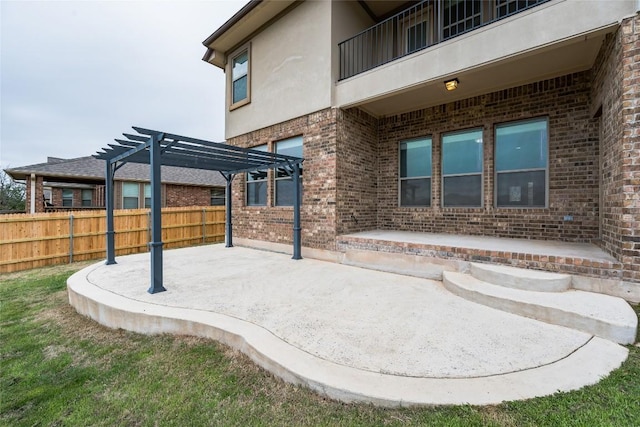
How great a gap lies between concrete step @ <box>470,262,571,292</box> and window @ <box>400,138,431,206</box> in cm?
299

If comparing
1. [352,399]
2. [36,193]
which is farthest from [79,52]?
[352,399]

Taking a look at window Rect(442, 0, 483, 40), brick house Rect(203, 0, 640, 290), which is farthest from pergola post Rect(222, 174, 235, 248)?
window Rect(442, 0, 483, 40)

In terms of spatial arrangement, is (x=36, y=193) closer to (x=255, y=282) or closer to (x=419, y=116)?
(x=255, y=282)

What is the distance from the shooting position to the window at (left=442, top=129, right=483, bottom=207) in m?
6.15

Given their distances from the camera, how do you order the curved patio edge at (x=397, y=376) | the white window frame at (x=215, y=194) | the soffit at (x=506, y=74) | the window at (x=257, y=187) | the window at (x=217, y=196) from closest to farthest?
the curved patio edge at (x=397, y=376), the soffit at (x=506, y=74), the window at (x=257, y=187), the white window frame at (x=215, y=194), the window at (x=217, y=196)

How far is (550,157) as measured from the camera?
527cm

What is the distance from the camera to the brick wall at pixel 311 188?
645 cm

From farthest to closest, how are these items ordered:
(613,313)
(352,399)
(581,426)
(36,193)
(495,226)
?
1. (36,193)
2. (495,226)
3. (613,313)
4. (352,399)
5. (581,426)

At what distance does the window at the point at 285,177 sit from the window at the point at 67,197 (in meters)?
15.8

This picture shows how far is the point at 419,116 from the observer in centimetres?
691

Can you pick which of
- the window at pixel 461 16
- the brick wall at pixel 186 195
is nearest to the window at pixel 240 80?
the window at pixel 461 16

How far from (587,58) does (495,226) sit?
338 centimetres

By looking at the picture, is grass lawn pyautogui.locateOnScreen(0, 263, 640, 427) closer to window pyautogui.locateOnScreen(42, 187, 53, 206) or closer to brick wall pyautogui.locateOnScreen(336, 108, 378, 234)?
brick wall pyautogui.locateOnScreen(336, 108, 378, 234)

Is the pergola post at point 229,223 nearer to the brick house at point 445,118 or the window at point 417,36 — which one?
the brick house at point 445,118
